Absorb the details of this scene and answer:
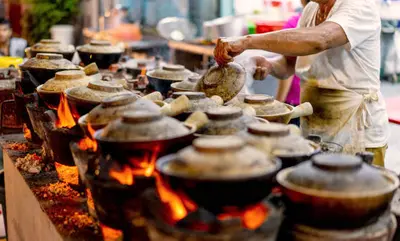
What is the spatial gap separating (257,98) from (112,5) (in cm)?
1149

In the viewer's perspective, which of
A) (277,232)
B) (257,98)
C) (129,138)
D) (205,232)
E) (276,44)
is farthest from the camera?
(276,44)

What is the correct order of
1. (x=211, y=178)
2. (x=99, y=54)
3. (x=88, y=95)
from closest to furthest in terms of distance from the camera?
(x=211, y=178)
(x=88, y=95)
(x=99, y=54)

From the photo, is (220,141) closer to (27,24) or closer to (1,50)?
(1,50)

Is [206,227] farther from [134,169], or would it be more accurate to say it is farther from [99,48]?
[99,48]

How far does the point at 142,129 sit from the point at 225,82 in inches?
43.4

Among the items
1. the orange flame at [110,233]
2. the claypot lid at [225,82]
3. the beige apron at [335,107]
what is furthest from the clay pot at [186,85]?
the orange flame at [110,233]

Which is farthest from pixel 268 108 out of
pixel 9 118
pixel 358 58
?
pixel 9 118

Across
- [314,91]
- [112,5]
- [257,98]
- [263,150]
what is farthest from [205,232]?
[112,5]

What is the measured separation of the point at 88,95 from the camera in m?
2.68

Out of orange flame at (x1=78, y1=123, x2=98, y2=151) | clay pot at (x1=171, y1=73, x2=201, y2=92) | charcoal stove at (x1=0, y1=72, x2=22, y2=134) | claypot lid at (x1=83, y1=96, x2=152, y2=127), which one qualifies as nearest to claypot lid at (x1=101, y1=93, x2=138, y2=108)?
claypot lid at (x1=83, y1=96, x2=152, y2=127)

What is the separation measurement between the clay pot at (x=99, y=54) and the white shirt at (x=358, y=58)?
163 centimetres

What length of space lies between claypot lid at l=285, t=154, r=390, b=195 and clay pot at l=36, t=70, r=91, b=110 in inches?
67.6

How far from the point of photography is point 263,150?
1.95 metres

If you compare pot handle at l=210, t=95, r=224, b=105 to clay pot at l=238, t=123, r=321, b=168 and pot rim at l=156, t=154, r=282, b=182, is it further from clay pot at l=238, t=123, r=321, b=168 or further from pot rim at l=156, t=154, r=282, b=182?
pot rim at l=156, t=154, r=282, b=182
